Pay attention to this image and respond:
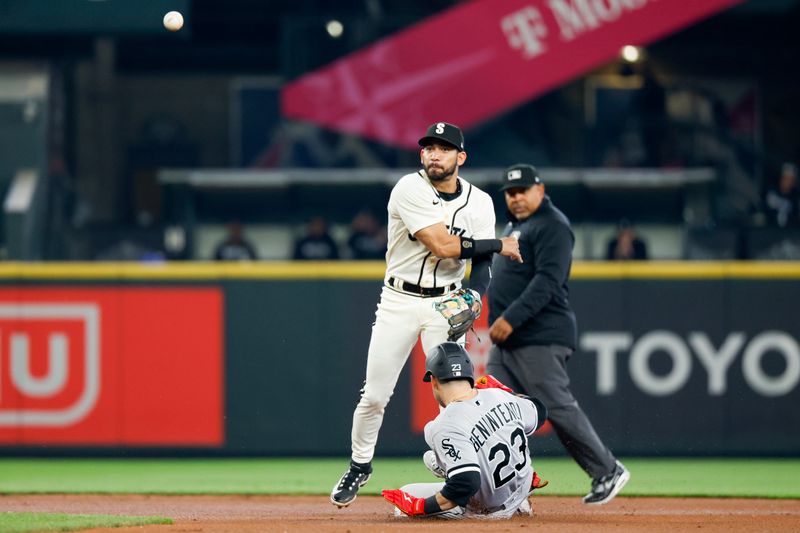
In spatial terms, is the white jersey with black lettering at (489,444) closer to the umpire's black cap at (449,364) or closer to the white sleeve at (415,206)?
the umpire's black cap at (449,364)

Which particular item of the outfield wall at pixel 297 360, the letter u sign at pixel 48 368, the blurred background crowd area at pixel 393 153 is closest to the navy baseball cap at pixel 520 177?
the outfield wall at pixel 297 360

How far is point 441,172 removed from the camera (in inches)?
293

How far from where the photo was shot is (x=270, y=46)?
20.2 metres

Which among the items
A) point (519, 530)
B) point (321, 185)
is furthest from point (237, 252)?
point (519, 530)

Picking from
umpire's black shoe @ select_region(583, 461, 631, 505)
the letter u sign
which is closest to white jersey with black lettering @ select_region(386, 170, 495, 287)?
umpire's black shoe @ select_region(583, 461, 631, 505)

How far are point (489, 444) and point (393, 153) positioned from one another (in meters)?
10.4

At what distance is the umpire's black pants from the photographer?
26.3ft

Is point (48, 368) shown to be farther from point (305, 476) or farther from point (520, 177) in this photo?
point (520, 177)

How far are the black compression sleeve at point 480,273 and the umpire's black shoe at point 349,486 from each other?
3.70 ft

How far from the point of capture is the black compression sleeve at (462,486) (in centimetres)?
686

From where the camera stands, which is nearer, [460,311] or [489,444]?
[489,444]

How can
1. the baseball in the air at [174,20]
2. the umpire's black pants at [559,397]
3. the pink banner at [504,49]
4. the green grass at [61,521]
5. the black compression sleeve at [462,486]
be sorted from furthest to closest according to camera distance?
the pink banner at [504,49] → the baseball in the air at [174,20] → the umpire's black pants at [559,397] → the green grass at [61,521] → the black compression sleeve at [462,486]

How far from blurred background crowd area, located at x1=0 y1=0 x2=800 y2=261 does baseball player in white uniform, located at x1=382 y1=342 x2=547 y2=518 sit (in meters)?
6.30

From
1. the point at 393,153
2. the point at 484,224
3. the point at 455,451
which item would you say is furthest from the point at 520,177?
the point at 393,153
